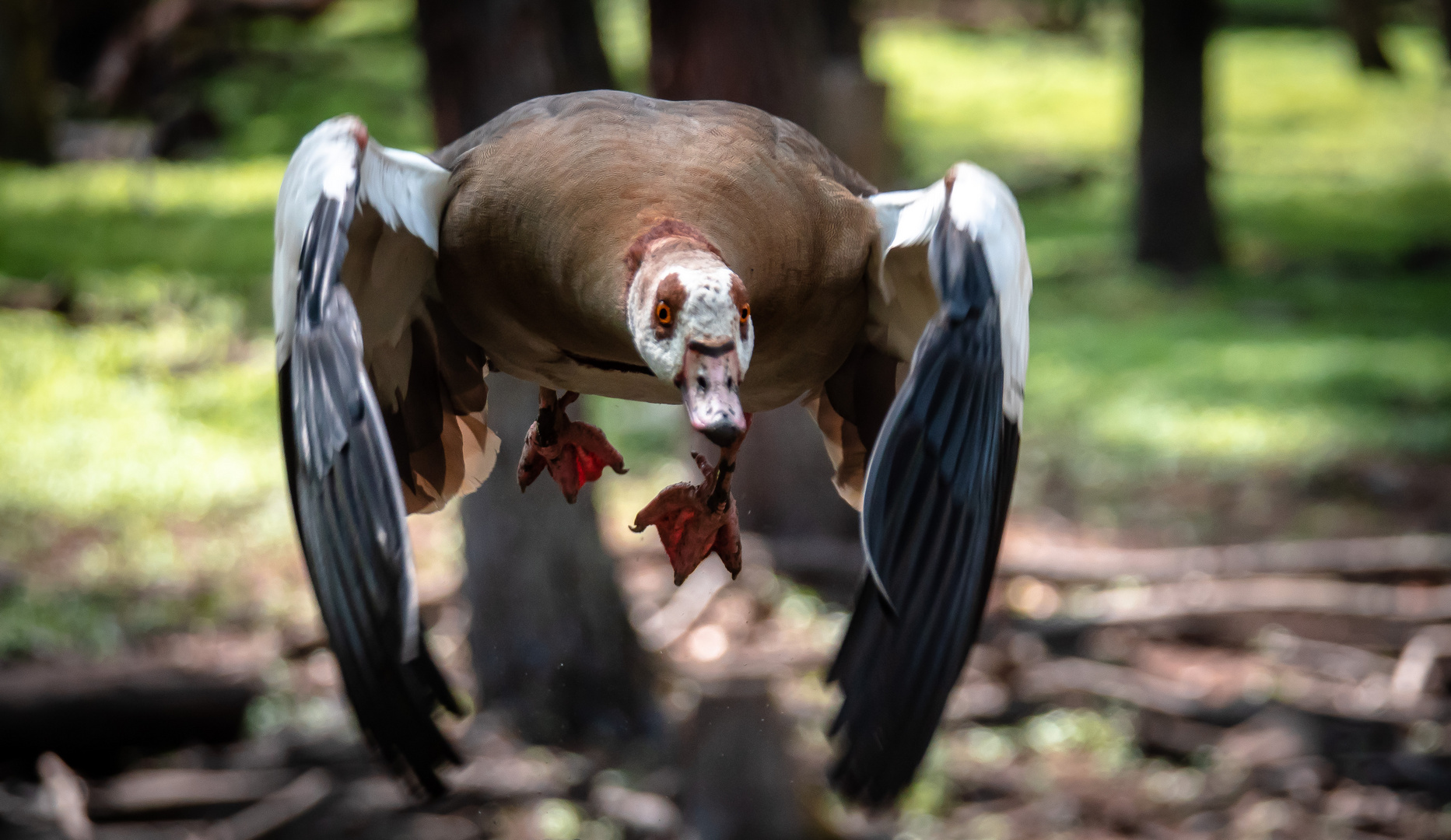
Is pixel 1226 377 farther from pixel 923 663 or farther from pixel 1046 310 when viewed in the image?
pixel 923 663

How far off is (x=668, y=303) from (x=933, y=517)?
47 cm

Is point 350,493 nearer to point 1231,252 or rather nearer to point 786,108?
point 786,108

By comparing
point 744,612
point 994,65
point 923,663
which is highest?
point 923,663

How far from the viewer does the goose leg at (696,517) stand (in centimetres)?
234

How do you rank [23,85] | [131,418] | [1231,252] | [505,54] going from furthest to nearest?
[23,85], [1231,252], [131,418], [505,54]

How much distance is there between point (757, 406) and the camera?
8.25ft

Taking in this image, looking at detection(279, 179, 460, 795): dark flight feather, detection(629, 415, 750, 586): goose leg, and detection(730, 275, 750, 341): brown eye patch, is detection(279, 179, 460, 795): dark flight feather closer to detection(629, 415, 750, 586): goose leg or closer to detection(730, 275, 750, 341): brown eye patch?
detection(730, 275, 750, 341): brown eye patch

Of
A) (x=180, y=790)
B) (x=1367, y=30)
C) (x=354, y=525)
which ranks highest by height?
(x=354, y=525)

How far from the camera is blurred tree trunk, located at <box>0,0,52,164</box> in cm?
1236

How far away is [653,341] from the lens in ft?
6.26

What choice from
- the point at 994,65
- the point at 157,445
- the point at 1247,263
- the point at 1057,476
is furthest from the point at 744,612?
the point at 994,65

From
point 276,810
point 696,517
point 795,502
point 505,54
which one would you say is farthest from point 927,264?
point 795,502

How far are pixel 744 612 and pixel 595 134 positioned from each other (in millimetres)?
3846

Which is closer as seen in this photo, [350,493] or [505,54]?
[350,493]
